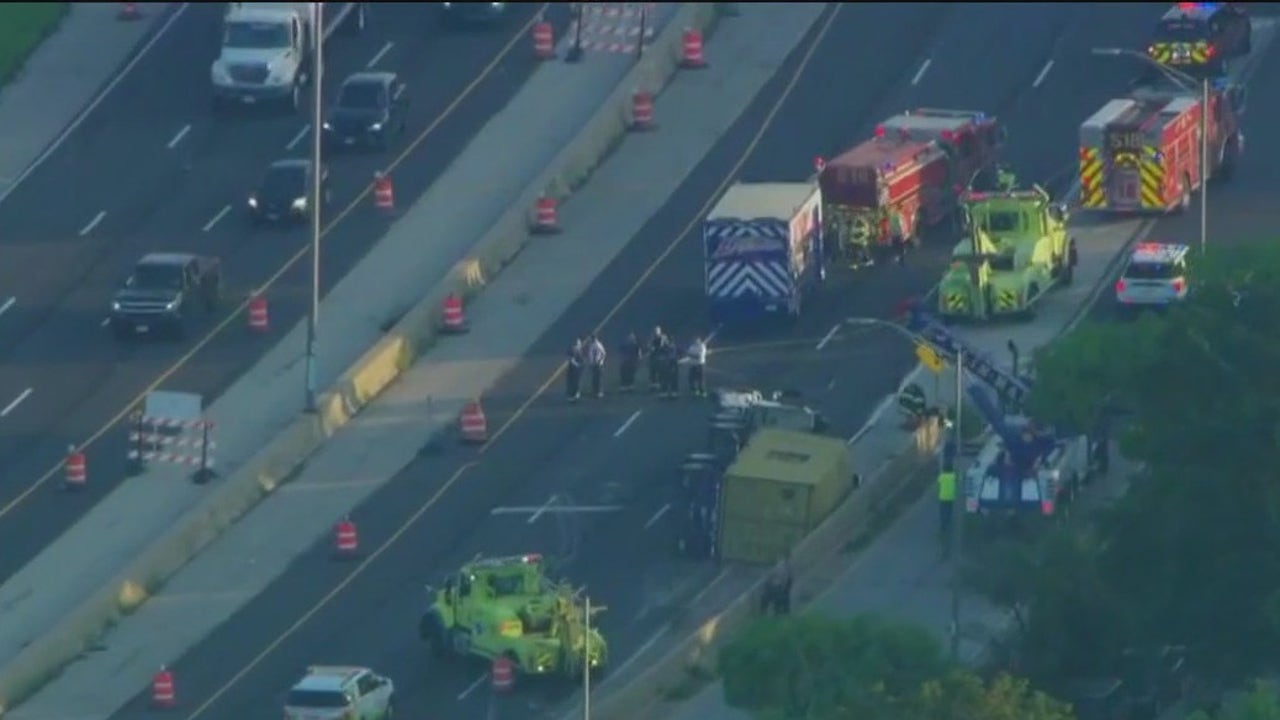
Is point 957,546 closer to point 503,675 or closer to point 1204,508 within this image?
point 1204,508

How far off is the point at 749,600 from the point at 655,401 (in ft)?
32.9

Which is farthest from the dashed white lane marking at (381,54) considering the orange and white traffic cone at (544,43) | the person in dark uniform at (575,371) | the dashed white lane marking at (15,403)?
the dashed white lane marking at (15,403)

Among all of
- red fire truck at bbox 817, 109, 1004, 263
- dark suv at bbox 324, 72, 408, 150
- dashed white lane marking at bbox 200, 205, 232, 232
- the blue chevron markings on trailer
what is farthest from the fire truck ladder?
dark suv at bbox 324, 72, 408, 150

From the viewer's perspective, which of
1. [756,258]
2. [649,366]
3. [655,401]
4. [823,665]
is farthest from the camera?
[756,258]

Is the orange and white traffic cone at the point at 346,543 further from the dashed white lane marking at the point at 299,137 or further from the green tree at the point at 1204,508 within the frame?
the dashed white lane marking at the point at 299,137

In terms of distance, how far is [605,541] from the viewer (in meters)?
88.6

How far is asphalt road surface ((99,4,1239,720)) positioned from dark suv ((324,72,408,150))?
6.88 metres

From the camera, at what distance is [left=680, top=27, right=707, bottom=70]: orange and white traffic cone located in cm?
11306

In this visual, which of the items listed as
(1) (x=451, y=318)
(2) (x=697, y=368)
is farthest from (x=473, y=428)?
(1) (x=451, y=318)

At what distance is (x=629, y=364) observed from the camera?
94938 mm

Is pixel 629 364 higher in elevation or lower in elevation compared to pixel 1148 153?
lower

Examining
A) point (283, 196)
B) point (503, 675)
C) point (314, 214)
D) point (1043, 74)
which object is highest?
point (1043, 74)

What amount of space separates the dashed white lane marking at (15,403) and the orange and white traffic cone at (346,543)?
8.72 metres

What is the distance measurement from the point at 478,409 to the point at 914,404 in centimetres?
831
